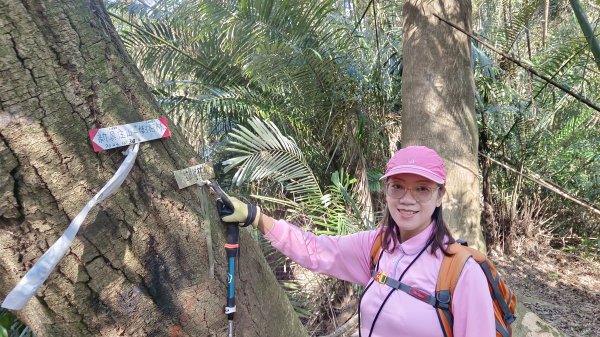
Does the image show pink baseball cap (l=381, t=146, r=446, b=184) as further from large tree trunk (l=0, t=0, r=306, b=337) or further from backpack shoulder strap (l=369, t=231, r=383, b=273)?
large tree trunk (l=0, t=0, r=306, b=337)

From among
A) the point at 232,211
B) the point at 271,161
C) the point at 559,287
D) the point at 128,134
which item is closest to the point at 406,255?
the point at 232,211

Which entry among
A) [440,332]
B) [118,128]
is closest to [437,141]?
[440,332]

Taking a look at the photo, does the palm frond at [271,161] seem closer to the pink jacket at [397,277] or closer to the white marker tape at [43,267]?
the pink jacket at [397,277]

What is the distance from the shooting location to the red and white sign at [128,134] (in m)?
0.80

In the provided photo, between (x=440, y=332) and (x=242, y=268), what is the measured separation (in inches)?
24.2

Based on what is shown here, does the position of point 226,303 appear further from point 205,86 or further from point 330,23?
point 205,86

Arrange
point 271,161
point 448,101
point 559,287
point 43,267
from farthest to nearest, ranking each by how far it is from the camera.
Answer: point 559,287 < point 271,161 < point 448,101 < point 43,267

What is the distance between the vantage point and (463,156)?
3.02 m

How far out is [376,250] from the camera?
1.50m

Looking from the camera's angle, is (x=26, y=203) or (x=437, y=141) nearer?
(x=26, y=203)

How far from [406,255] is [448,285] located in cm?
19

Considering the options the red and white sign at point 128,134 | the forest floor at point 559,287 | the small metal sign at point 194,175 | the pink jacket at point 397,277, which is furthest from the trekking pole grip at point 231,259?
A: the forest floor at point 559,287

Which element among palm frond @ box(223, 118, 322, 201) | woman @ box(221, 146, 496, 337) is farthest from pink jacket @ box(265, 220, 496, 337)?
palm frond @ box(223, 118, 322, 201)

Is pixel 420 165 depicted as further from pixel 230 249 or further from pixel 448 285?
pixel 230 249
